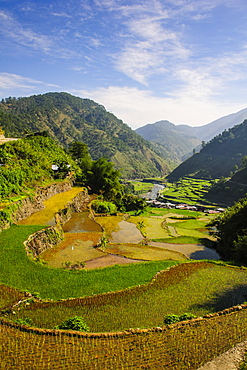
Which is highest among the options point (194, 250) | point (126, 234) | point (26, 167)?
point (26, 167)

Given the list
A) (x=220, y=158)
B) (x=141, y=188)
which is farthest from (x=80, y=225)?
(x=220, y=158)

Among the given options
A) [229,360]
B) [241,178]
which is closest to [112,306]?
[229,360]

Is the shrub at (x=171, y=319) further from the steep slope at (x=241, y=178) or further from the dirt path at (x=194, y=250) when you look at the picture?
the steep slope at (x=241, y=178)

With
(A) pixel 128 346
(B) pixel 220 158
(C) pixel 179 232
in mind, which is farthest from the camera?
(B) pixel 220 158

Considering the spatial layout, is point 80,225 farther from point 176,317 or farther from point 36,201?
point 176,317

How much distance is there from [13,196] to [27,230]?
24.6ft

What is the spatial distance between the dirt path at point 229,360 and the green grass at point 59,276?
22.3ft

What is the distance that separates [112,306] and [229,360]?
578 cm

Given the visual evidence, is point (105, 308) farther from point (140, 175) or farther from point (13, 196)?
point (140, 175)

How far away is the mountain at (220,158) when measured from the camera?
127 m

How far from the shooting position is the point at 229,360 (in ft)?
27.5

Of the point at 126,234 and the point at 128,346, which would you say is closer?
the point at 128,346

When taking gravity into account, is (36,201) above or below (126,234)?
above

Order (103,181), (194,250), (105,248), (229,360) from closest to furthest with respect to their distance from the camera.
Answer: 1. (229,360)
2. (105,248)
3. (194,250)
4. (103,181)
